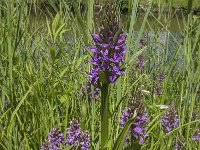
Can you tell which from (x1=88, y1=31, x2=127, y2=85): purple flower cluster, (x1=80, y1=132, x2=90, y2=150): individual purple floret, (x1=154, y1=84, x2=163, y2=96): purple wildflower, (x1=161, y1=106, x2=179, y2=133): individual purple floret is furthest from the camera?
(x1=154, y1=84, x2=163, y2=96): purple wildflower

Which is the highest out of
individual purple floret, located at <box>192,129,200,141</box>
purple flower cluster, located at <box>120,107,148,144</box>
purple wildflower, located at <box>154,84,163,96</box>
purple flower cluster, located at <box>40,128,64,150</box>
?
purple flower cluster, located at <box>120,107,148,144</box>

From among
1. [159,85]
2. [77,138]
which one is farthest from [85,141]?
[159,85]

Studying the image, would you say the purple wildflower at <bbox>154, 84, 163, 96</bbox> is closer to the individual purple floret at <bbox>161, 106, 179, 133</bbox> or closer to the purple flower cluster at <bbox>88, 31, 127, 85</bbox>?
the individual purple floret at <bbox>161, 106, 179, 133</bbox>

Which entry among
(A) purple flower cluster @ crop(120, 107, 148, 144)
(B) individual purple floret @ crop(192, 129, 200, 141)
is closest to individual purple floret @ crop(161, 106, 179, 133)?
(B) individual purple floret @ crop(192, 129, 200, 141)

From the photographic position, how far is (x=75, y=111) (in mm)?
1677

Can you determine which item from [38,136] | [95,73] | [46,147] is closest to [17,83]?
[38,136]

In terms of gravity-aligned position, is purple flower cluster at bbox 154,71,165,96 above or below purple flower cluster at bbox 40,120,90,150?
below

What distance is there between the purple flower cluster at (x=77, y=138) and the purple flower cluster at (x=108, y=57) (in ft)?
1.05

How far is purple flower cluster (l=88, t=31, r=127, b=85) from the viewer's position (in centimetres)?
97

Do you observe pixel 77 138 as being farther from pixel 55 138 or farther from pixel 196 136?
pixel 196 136

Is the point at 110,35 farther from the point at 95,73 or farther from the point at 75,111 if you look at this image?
the point at 75,111

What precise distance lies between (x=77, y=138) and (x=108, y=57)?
40cm

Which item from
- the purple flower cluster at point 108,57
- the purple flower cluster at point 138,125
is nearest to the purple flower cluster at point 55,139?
the purple flower cluster at point 138,125

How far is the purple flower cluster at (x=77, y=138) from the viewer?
126 centimetres
